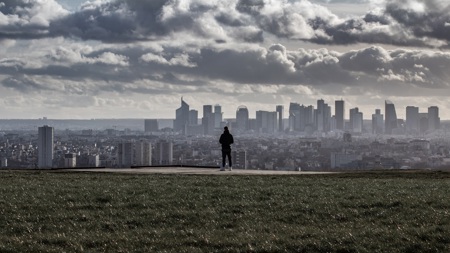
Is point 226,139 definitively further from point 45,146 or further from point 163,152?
point 45,146

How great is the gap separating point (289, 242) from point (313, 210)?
4.95 metres

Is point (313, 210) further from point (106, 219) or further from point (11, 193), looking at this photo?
point (11, 193)

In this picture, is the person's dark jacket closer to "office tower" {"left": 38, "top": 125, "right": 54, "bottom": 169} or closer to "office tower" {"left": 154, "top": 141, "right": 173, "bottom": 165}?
"office tower" {"left": 154, "top": 141, "right": 173, "bottom": 165}

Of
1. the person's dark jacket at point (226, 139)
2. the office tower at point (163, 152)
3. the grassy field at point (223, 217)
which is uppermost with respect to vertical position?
the person's dark jacket at point (226, 139)

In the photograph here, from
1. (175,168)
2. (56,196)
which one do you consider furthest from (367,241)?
(175,168)

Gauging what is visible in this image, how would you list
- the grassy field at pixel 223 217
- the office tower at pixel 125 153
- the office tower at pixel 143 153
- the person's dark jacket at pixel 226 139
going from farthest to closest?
the office tower at pixel 143 153 → the office tower at pixel 125 153 → the person's dark jacket at pixel 226 139 → the grassy field at pixel 223 217

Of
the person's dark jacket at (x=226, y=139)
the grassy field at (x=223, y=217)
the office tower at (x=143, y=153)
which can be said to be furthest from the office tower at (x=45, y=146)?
the grassy field at (x=223, y=217)

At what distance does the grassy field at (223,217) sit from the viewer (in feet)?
57.1

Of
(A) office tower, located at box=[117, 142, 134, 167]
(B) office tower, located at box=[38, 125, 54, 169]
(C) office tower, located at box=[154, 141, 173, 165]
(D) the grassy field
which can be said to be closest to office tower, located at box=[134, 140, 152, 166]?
(A) office tower, located at box=[117, 142, 134, 167]

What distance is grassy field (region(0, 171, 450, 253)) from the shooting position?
57.1ft

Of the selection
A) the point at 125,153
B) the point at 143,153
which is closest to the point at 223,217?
the point at 125,153

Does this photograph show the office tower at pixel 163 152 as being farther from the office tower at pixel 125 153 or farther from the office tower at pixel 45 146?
the office tower at pixel 45 146

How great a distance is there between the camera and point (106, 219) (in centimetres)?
2095

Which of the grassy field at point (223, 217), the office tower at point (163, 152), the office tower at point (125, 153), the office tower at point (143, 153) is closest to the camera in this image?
the grassy field at point (223, 217)
